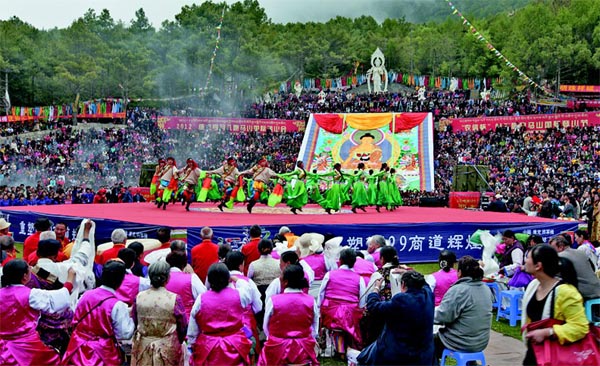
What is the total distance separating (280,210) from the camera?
53.6 ft

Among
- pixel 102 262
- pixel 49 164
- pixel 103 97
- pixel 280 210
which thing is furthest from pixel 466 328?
pixel 103 97

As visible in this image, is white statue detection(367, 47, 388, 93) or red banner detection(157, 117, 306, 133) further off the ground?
white statue detection(367, 47, 388, 93)

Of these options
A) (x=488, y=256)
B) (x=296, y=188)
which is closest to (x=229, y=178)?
(x=296, y=188)

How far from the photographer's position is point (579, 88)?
4788 cm

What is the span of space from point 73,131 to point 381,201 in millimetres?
24785

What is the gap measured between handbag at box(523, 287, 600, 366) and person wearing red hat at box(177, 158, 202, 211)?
40.7 ft

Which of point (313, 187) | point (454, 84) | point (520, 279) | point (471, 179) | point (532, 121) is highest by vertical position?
point (454, 84)

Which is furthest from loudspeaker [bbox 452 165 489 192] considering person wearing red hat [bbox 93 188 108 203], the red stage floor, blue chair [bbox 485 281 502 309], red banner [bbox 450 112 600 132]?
blue chair [bbox 485 281 502 309]

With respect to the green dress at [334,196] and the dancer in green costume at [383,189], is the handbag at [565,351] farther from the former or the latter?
the dancer in green costume at [383,189]

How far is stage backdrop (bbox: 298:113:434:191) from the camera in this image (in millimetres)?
31375

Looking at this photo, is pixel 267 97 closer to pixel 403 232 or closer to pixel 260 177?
pixel 260 177

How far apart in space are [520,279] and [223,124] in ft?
99.5

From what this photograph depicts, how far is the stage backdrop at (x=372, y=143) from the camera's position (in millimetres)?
31375

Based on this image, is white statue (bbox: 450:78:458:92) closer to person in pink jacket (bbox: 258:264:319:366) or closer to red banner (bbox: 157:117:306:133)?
red banner (bbox: 157:117:306:133)
